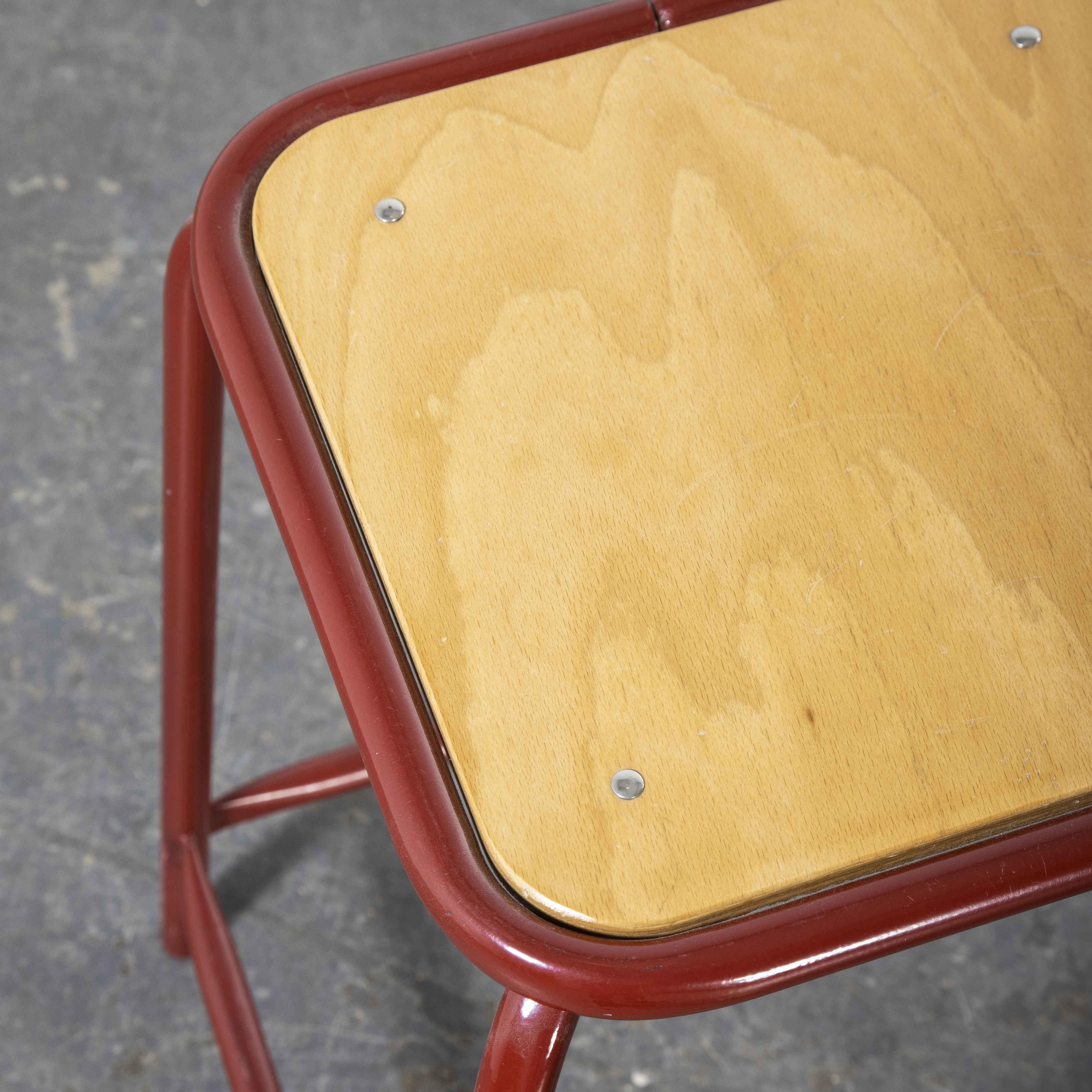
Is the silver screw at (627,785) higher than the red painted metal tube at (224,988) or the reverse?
higher

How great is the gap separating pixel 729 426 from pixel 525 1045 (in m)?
0.23

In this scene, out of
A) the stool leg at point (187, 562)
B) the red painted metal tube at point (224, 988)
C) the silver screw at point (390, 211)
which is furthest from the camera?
the red painted metal tube at point (224, 988)

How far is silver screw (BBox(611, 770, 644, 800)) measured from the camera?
1.32ft

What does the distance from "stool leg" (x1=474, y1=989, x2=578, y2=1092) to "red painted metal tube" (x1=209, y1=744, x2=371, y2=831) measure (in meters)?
0.58

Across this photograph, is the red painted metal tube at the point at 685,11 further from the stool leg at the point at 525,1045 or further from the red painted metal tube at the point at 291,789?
the red painted metal tube at the point at 291,789

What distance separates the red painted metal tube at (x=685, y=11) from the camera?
0.55m

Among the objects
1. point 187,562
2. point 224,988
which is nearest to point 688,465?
point 187,562

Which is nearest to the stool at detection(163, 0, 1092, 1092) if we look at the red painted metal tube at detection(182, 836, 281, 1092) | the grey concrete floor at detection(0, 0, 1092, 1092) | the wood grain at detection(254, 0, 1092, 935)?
the wood grain at detection(254, 0, 1092, 935)

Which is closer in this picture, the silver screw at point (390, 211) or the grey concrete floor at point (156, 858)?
the silver screw at point (390, 211)

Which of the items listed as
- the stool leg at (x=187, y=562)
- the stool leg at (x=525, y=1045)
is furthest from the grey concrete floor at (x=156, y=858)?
the stool leg at (x=525, y=1045)

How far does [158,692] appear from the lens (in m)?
1.15

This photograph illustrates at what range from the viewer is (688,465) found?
0.46 meters

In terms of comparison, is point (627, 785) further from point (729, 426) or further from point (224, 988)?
point (224, 988)

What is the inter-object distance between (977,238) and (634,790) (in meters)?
0.27
